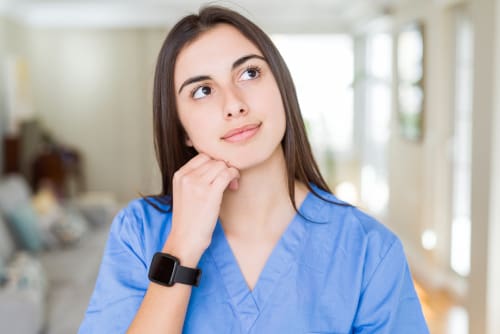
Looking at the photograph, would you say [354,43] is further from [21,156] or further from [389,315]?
[389,315]

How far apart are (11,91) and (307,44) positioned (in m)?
3.59

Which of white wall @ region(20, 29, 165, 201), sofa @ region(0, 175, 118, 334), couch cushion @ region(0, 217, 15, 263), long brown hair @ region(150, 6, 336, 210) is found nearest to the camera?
long brown hair @ region(150, 6, 336, 210)

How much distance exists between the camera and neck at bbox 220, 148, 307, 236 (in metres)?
1.12

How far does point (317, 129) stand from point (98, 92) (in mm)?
2690

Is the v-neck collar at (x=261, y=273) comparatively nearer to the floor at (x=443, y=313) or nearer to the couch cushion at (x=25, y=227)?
the floor at (x=443, y=313)

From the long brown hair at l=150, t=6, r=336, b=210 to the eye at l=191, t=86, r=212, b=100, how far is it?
51 mm

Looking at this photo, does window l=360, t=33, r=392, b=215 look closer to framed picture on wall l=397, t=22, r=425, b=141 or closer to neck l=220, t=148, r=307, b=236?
framed picture on wall l=397, t=22, r=425, b=141

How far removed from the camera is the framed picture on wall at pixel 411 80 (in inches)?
197

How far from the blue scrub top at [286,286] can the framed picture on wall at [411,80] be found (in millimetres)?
4073

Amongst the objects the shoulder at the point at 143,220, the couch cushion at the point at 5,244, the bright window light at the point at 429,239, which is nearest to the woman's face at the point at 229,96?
the shoulder at the point at 143,220

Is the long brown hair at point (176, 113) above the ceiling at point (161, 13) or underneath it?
underneath

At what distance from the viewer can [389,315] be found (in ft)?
3.34

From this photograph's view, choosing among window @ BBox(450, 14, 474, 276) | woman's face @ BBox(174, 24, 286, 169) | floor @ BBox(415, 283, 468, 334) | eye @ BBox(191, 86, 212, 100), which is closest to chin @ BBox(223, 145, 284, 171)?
woman's face @ BBox(174, 24, 286, 169)

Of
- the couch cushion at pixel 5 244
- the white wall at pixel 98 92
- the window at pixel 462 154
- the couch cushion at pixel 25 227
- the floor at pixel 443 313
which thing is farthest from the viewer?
the white wall at pixel 98 92
